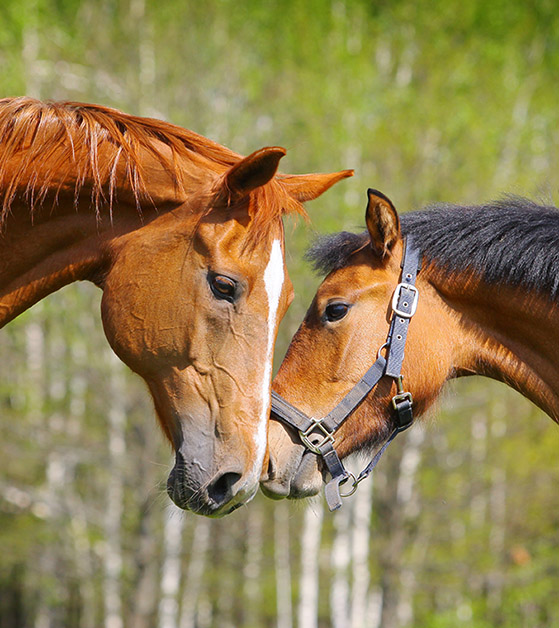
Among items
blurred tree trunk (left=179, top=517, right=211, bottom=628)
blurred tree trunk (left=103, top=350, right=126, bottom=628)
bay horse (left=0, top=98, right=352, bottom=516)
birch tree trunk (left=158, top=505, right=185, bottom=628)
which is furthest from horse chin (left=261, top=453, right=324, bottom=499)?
blurred tree trunk (left=179, top=517, right=211, bottom=628)

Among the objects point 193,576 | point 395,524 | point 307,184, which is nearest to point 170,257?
point 307,184

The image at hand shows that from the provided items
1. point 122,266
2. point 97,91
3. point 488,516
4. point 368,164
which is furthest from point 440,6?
point 122,266

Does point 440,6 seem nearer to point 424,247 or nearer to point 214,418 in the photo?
point 424,247

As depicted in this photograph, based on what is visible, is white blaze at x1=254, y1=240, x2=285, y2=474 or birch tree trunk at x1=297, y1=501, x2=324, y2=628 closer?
white blaze at x1=254, y1=240, x2=285, y2=474

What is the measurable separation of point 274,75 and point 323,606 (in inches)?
595

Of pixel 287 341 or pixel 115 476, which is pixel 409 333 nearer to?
pixel 287 341

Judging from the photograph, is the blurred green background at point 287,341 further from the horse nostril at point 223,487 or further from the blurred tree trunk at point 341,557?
the horse nostril at point 223,487

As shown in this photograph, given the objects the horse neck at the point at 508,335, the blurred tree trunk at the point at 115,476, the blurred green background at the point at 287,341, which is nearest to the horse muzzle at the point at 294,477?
the horse neck at the point at 508,335

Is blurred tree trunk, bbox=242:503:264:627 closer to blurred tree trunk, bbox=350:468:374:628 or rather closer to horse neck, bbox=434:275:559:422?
blurred tree trunk, bbox=350:468:374:628

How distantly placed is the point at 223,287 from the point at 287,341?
1018 centimetres

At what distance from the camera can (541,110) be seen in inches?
660

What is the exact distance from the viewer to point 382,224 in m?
4.17

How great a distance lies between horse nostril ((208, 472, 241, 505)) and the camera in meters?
3.08

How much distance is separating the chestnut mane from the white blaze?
0.51 feet
